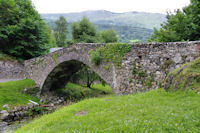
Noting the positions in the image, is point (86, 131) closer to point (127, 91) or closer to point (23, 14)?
point (127, 91)

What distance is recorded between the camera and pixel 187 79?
569 cm

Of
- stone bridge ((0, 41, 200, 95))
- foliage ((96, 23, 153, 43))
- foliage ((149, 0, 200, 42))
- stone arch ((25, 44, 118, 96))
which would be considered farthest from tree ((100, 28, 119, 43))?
foliage ((96, 23, 153, 43))

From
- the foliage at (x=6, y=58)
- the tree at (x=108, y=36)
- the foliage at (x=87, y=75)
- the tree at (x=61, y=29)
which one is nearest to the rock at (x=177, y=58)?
the foliage at (x=87, y=75)

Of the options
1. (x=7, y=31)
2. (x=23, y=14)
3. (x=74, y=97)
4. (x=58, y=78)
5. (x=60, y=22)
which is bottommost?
(x=74, y=97)

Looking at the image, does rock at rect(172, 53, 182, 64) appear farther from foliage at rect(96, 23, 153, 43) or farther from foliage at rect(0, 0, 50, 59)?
foliage at rect(96, 23, 153, 43)

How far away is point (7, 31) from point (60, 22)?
42208 millimetres

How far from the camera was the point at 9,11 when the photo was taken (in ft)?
72.6

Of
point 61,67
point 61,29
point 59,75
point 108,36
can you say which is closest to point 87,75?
point 59,75

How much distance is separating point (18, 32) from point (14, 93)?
999 centimetres

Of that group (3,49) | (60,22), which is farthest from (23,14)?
(60,22)

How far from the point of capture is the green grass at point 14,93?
1438cm

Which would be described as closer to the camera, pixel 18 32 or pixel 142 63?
pixel 142 63

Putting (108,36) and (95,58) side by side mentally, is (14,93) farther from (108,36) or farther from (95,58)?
(108,36)

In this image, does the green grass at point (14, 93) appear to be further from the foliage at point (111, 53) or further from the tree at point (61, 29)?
the tree at point (61, 29)
